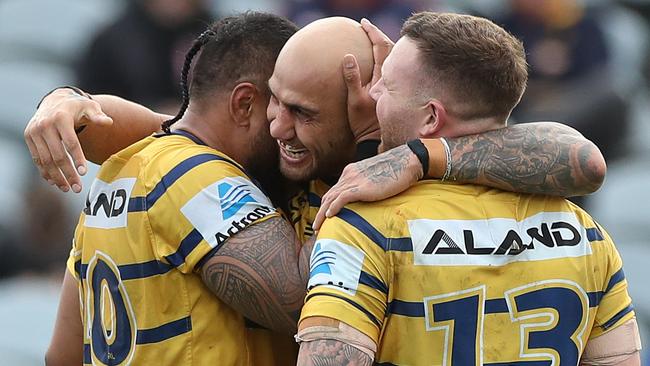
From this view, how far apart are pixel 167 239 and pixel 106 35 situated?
496cm

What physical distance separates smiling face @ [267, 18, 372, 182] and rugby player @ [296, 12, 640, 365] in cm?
22

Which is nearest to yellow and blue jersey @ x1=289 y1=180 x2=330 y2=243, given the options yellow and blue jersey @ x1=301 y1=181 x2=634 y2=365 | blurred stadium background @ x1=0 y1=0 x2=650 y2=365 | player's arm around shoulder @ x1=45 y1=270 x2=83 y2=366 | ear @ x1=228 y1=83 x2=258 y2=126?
ear @ x1=228 y1=83 x2=258 y2=126

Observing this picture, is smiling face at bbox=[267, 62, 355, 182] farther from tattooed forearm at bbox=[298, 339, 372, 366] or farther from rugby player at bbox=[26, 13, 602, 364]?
tattooed forearm at bbox=[298, 339, 372, 366]

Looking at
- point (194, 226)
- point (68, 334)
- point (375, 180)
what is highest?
point (375, 180)

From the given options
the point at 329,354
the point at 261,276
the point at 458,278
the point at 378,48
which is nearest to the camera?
the point at 329,354

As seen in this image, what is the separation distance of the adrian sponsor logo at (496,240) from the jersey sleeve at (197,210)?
54 cm

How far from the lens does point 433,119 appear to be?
10.3ft

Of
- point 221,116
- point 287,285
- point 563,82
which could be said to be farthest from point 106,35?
point 287,285

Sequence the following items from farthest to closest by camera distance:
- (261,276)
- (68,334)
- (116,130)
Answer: (68,334), (116,130), (261,276)

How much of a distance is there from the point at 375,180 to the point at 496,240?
34 centimetres

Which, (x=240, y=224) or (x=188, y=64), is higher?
(x=188, y=64)

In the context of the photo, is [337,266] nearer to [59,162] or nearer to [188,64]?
[59,162]

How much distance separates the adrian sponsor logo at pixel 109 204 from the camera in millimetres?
3461

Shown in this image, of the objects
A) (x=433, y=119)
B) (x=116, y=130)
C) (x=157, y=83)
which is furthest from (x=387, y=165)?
(x=157, y=83)
